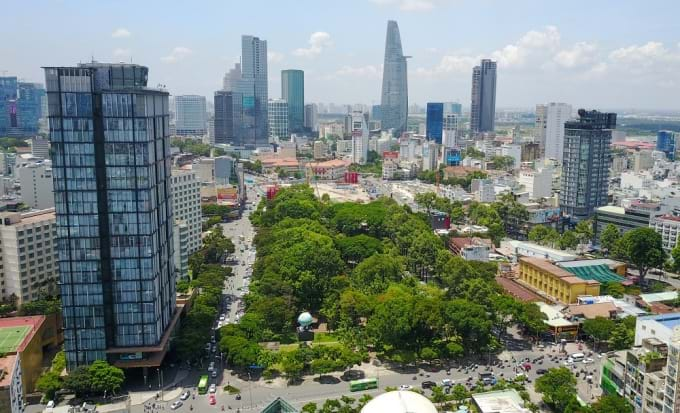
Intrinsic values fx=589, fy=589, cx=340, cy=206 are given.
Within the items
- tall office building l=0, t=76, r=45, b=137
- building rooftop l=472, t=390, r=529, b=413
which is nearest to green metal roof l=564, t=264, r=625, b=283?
building rooftop l=472, t=390, r=529, b=413

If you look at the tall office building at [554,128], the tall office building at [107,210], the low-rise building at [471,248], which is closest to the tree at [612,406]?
the tall office building at [107,210]

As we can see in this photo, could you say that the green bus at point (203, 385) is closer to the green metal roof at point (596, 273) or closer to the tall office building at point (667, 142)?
the green metal roof at point (596, 273)

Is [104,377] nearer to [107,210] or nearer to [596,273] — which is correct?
[107,210]

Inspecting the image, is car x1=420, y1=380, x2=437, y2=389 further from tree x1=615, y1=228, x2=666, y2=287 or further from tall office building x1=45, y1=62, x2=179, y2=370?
tree x1=615, y1=228, x2=666, y2=287

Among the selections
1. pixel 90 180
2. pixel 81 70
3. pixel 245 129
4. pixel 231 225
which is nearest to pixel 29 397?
pixel 90 180

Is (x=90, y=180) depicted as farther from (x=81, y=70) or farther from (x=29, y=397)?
(x=29, y=397)
